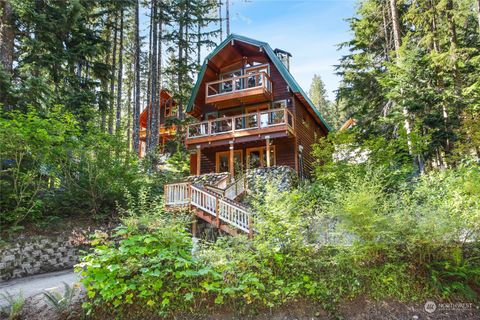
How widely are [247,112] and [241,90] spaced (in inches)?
→ 57.3

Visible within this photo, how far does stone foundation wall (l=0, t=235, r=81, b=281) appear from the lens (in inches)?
316

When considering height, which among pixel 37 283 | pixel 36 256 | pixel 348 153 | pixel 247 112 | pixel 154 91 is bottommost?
pixel 37 283

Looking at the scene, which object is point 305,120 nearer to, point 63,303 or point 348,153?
point 348,153

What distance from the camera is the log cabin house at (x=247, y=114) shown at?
586 inches

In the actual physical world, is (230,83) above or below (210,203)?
above

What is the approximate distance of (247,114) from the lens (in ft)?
Result: 47.6

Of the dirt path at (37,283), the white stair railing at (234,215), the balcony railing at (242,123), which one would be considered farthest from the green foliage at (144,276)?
the balcony railing at (242,123)

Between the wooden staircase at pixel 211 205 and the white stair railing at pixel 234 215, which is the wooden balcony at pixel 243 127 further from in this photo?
the white stair railing at pixel 234 215

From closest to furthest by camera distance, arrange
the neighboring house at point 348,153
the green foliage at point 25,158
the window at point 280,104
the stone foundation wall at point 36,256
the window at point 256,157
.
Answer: the stone foundation wall at point 36,256
the green foliage at point 25,158
the neighboring house at point 348,153
the window at point 280,104
the window at point 256,157

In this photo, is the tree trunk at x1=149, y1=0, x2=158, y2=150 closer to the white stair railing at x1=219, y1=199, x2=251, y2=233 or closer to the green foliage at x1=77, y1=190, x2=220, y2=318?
the white stair railing at x1=219, y1=199, x2=251, y2=233

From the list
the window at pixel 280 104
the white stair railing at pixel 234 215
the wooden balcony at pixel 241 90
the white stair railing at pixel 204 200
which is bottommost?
the white stair railing at pixel 234 215

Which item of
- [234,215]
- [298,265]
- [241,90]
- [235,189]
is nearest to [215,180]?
[235,189]

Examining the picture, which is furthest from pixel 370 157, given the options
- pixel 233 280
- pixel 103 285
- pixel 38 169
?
pixel 38 169

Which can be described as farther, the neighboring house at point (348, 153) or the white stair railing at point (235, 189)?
the neighboring house at point (348, 153)
